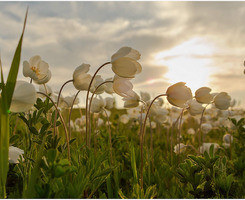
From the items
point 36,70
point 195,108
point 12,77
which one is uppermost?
point 36,70

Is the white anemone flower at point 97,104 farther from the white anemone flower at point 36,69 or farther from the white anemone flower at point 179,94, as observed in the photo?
the white anemone flower at point 179,94

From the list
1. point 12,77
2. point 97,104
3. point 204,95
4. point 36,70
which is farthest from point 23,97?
point 97,104

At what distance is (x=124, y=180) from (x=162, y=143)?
1.46 meters

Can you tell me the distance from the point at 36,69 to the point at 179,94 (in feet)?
2.97

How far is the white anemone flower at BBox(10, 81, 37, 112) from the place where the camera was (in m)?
0.98

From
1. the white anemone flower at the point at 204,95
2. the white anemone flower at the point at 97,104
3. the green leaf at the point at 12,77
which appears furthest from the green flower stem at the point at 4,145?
the white anemone flower at the point at 97,104

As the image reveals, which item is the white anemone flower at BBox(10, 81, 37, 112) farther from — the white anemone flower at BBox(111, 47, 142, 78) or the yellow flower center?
the yellow flower center

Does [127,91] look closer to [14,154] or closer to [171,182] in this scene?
[14,154]

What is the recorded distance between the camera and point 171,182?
5.85 feet

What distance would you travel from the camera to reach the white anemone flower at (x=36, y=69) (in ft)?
4.91

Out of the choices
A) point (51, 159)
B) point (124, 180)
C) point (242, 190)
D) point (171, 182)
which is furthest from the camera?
point (171, 182)

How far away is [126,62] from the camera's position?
1.17m

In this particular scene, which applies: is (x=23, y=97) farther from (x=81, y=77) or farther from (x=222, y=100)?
(x=222, y=100)

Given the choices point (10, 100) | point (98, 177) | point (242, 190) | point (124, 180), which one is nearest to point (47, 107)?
point (10, 100)
